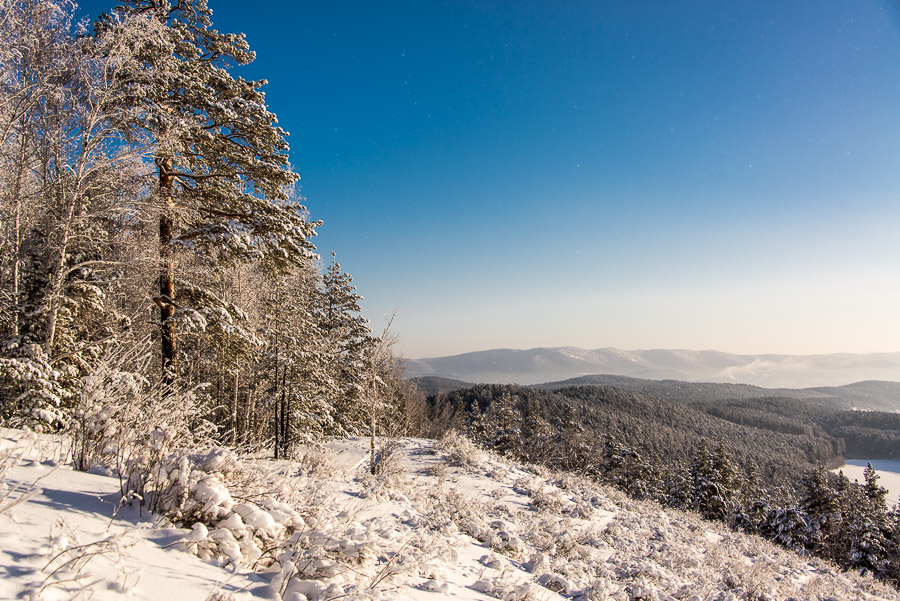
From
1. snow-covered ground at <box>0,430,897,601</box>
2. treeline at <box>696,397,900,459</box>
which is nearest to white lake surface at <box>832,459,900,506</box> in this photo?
treeline at <box>696,397,900,459</box>

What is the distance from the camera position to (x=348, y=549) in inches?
129

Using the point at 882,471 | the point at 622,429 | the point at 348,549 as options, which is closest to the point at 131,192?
the point at 348,549

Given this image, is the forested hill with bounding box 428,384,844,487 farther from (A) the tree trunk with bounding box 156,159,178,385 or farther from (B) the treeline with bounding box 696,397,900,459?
(A) the tree trunk with bounding box 156,159,178,385

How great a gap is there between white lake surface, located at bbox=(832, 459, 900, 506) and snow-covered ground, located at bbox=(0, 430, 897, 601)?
13986cm

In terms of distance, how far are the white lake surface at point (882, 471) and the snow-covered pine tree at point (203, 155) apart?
14879 cm

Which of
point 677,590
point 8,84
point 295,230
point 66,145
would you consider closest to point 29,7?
point 8,84

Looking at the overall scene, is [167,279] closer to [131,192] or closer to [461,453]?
[131,192]

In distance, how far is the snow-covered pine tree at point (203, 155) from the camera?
25.3 ft

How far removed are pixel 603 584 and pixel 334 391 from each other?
16.8m

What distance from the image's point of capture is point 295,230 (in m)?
8.56

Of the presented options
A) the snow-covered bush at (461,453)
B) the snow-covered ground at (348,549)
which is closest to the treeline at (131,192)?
the snow-covered ground at (348,549)

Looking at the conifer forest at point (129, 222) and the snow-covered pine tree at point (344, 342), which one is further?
the snow-covered pine tree at point (344, 342)

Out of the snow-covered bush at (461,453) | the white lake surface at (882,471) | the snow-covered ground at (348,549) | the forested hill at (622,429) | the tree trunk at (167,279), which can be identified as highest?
the tree trunk at (167,279)

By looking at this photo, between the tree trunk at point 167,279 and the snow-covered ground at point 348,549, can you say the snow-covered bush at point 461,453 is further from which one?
the tree trunk at point 167,279
